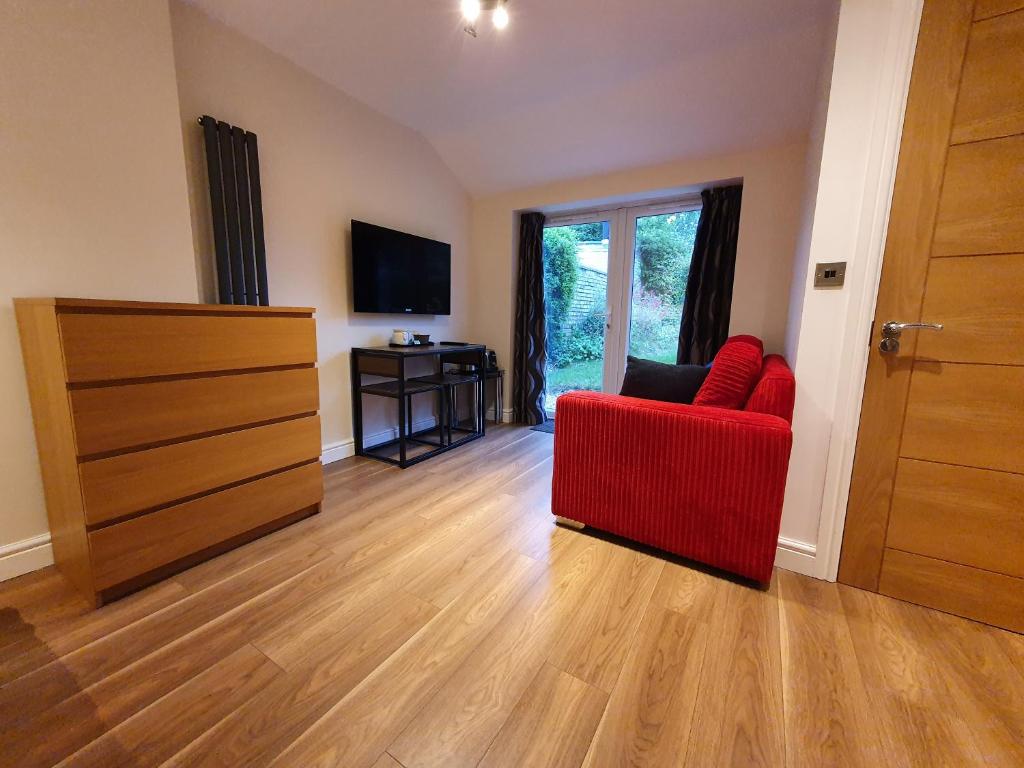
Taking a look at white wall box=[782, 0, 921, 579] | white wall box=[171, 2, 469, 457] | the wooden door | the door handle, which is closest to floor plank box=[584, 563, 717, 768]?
white wall box=[782, 0, 921, 579]

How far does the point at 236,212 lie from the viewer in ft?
6.64

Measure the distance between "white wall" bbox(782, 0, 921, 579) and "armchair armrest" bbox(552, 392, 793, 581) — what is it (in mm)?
244

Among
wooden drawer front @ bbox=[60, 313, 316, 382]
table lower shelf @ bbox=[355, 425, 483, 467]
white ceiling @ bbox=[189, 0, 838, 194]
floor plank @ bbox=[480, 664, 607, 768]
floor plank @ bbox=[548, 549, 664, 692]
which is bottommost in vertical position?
floor plank @ bbox=[480, 664, 607, 768]

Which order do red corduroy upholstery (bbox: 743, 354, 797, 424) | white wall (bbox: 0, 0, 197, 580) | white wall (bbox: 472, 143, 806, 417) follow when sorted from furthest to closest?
white wall (bbox: 472, 143, 806, 417) < red corduroy upholstery (bbox: 743, 354, 797, 424) < white wall (bbox: 0, 0, 197, 580)

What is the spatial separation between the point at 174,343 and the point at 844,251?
7.89 ft

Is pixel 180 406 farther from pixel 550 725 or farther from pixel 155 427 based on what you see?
pixel 550 725

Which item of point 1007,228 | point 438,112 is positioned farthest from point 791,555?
point 438,112

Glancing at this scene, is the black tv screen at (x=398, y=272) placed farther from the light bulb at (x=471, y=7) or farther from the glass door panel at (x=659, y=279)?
the glass door panel at (x=659, y=279)

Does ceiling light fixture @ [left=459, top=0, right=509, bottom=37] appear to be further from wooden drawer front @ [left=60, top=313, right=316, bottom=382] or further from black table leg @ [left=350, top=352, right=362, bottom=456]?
black table leg @ [left=350, top=352, right=362, bottom=456]

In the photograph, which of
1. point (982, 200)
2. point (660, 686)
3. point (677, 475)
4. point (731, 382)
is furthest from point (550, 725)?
point (982, 200)

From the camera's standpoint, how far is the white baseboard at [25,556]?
1455 millimetres

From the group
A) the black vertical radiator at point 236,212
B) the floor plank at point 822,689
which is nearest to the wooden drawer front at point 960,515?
the floor plank at point 822,689

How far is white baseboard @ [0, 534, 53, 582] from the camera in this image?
1455 mm

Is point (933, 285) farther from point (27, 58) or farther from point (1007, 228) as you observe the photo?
point (27, 58)
